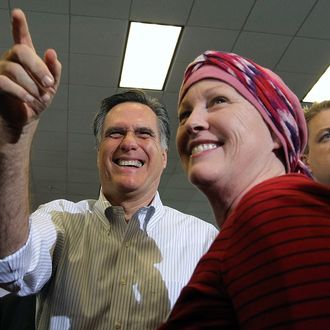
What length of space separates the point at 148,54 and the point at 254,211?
3.03 meters

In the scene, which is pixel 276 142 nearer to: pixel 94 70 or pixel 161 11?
pixel 161 11

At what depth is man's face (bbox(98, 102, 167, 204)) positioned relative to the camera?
1490mm

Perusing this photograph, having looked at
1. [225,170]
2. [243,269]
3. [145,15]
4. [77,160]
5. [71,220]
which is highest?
[243,269]

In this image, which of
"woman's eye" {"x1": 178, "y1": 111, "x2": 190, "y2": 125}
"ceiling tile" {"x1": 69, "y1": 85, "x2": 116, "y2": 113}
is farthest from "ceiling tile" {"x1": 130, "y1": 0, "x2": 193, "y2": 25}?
"woman's eye" {"x1": 178, "y1": 111, "x2": 190, "y2": 125}

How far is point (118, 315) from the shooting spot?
119cm

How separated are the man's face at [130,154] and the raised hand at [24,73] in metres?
0.65

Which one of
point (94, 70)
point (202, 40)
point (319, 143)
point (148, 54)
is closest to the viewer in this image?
point (319, 143)

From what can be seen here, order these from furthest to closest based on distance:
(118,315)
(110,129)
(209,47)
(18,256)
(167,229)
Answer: (209,47)
(110,129)
(167,229)
(118,315)
(18,256)

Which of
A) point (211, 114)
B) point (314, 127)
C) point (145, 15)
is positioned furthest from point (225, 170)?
point (145, 15)

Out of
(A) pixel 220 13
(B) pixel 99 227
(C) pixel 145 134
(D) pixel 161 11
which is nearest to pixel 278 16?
(A) pixel 220 13

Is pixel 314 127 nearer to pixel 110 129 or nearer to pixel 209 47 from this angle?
pixel 110 129

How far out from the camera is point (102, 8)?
2.95 m

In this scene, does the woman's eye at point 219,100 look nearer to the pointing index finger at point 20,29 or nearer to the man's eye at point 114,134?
the pointing index finger at point 20,29

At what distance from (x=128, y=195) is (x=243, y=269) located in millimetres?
915
